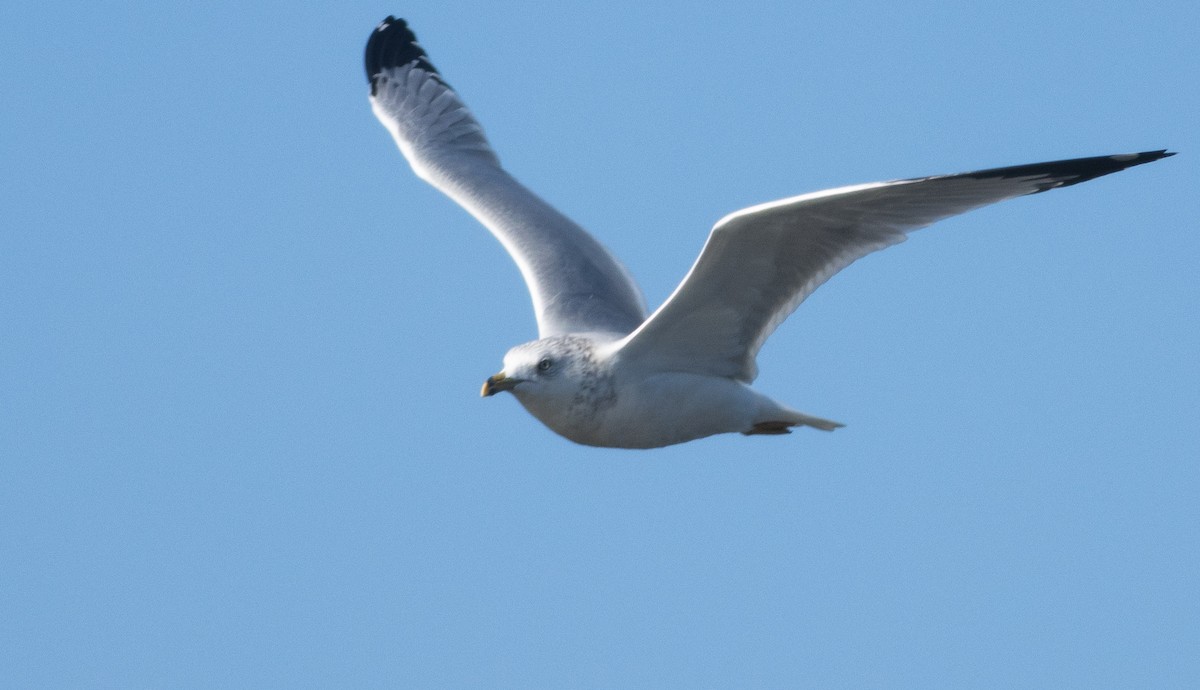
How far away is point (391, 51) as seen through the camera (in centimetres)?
1374

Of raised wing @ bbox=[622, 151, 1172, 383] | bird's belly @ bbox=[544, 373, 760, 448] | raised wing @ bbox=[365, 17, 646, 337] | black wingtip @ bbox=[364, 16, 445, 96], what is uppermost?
black wingtip @ bbox=[364, 16, 445, 96]

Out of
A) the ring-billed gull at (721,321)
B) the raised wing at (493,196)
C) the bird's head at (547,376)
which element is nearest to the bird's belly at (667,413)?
the ring-billed gull at (721,321)

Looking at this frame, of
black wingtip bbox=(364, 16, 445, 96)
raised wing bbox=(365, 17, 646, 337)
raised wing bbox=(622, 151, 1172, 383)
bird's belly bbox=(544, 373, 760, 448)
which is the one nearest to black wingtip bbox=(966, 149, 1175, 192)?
raised wing bbox=(622, 151, 1172, 383)

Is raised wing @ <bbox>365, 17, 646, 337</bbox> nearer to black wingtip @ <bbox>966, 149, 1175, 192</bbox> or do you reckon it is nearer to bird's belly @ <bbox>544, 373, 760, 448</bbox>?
bird's belly @ <bbox>544, 373, 760, 448</bbox>

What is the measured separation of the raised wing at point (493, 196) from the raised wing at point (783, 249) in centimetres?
104

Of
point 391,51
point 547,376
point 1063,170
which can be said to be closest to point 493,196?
point 391,51

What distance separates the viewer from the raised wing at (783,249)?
7434 mm

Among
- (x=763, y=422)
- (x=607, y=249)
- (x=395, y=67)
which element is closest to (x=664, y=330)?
(x=763, y=422)

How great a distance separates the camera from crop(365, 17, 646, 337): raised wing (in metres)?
9.86

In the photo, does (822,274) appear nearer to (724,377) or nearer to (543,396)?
(724,377)

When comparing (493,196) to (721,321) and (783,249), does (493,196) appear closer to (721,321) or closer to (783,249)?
(721,321)

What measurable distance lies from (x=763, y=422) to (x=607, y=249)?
259cm

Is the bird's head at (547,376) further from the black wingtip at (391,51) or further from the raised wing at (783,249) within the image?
the black wingtip at (391,51)

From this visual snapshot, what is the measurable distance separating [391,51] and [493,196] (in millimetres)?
2946
